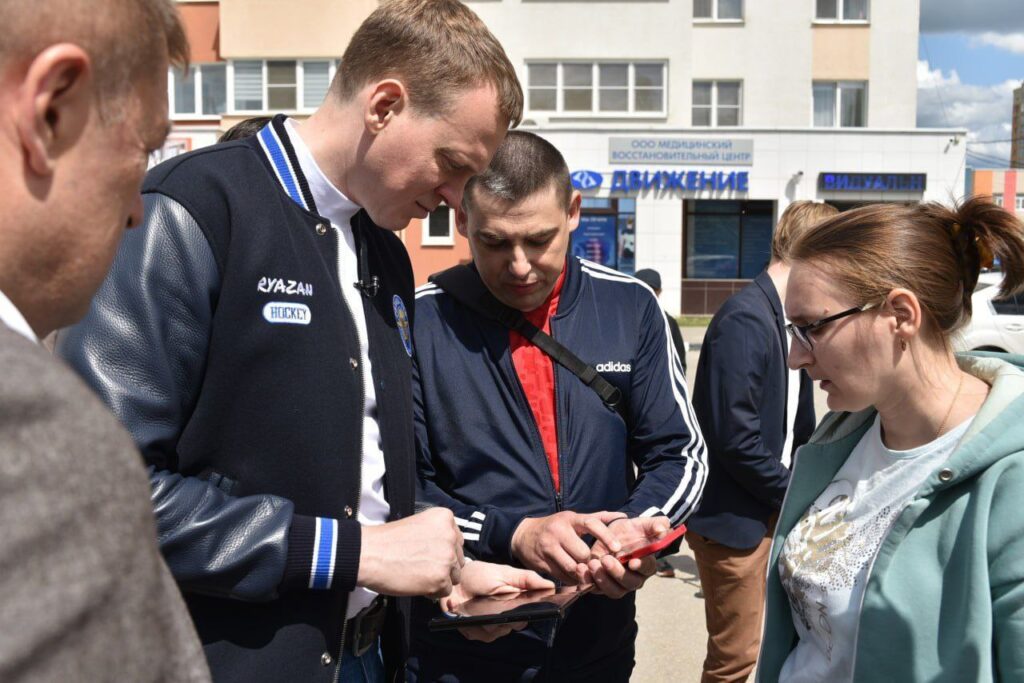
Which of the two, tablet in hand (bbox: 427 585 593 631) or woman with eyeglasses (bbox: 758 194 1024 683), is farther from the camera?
tablet in hand (bbox: 427 585 593 631)

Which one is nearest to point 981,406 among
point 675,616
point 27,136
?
point 27,136

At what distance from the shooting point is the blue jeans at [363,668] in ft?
7.06

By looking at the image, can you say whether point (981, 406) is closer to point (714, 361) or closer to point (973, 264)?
point (973, 264)

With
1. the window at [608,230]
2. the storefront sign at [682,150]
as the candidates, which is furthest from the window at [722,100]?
the window at [608,230]

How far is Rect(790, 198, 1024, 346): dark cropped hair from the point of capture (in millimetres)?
2443

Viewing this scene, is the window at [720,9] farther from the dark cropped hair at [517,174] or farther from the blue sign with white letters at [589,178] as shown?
the dark cropped hair at [517,174]

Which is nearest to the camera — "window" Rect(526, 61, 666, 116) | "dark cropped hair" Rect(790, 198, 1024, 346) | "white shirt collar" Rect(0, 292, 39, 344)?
"white shirt collar" Rect(0, 292, 39, 344)

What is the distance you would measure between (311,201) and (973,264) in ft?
5.65

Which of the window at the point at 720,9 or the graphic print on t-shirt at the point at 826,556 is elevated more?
the window at the point at 720,9

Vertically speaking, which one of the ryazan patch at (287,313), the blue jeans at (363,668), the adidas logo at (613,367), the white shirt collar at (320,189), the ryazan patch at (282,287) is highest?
the white shirt collar at (320,189)

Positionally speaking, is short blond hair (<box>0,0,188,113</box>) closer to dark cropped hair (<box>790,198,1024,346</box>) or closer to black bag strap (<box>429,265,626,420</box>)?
dark cropped hair (<box>790,198,1024,346</box>)

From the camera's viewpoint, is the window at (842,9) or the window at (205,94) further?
the window at (842,9)

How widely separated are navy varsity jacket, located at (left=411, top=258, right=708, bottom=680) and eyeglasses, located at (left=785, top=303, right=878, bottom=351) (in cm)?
63

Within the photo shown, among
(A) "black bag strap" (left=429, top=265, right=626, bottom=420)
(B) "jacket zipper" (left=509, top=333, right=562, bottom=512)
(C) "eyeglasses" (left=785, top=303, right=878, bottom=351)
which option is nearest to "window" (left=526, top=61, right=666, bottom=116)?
(A) "black bag strap" (left=429, top=265, right=626, bottom=420)
